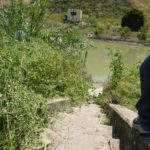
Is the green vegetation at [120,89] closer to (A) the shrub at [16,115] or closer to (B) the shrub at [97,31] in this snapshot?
(A) the shrub at [16,115]

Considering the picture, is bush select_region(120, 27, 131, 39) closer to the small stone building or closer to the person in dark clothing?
the small stone building

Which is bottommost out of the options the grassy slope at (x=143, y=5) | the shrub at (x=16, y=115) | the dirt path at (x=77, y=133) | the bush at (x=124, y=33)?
the grassy slope at (x=143, y=5)

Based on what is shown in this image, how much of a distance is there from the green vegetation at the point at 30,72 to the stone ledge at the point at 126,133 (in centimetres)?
75

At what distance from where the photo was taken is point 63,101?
20.5 feet

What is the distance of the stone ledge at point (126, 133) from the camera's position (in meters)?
3.91

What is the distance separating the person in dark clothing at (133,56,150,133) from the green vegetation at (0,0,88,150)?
0.85 m

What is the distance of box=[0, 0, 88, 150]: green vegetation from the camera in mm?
4129

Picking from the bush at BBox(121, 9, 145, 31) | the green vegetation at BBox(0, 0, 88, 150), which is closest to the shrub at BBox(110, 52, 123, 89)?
the green vegetation at BBox(0, 0, 88, 150)

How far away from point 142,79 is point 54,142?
1066 millimetres

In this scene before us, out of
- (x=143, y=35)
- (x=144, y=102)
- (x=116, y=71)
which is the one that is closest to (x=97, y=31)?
(x=143, y=35)

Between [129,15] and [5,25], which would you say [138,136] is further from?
[129,15]

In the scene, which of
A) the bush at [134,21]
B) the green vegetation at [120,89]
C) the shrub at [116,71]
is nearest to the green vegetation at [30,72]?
the green vegetation at [120,89]

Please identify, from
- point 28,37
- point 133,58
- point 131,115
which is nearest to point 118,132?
point 131,115

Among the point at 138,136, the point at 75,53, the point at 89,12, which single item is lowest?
the point at 89,12
